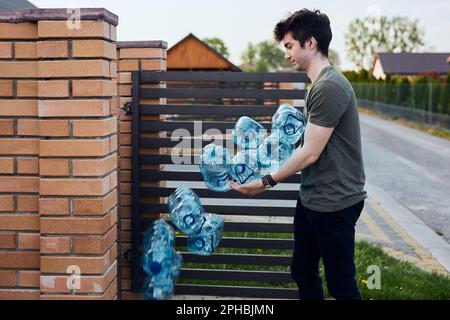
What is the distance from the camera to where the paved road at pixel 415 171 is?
1005 centimetres

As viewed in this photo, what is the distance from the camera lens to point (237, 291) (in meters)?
4.98

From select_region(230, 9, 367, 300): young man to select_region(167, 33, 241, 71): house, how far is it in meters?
29.1

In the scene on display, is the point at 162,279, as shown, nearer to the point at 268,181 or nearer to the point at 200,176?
the point at 200,176

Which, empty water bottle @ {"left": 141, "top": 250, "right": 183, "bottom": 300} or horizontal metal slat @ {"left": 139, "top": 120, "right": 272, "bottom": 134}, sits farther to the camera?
horizontal metal slat @ {"left": 139, "top": 120, "right": 272, "bottom": 134}

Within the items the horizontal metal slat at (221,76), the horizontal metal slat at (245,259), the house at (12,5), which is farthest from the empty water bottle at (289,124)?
the house at (12,5)

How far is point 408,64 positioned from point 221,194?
267 ft

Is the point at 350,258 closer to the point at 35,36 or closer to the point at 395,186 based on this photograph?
the point at 35,36

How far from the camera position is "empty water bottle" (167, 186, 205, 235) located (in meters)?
4.07

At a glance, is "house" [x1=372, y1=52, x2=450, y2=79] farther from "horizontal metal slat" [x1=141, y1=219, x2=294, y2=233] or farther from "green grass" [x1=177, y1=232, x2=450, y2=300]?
"horizontal metal slat" [x1=141, y1=219, x2=294, y2=233]

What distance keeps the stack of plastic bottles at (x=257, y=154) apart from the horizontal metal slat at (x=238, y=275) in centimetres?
107

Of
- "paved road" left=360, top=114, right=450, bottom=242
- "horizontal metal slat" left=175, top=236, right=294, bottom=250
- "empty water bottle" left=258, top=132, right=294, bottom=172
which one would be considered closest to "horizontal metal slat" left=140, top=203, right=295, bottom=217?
"horizontal metal slat" left=175, top=236, right=294, bottom=250

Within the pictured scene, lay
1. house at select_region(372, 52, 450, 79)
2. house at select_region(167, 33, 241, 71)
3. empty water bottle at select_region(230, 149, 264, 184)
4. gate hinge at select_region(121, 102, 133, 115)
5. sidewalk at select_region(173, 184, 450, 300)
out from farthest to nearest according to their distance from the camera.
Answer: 1. house at select_region(372, 52, 450, 79)
2. house at select_region(167, 33, 241, 71)
3. sidewalk at select_region(173, 184, 450, 300)
4. gate hinge at select_region(121, 102, 133, 115)
5. empty water bottle at select_region(230, 149, 264, 184)

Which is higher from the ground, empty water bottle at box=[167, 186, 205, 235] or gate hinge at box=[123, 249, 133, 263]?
empty water bottle at box=[167, 186, 205, 235]

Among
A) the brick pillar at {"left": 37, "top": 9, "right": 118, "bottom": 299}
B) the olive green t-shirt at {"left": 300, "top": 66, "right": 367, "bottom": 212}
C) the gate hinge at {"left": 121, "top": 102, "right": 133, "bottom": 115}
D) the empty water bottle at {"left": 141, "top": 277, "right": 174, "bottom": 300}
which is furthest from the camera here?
the gate hinge at {"left": 121, "top": 102, "right": 133, "bottom": 115}
